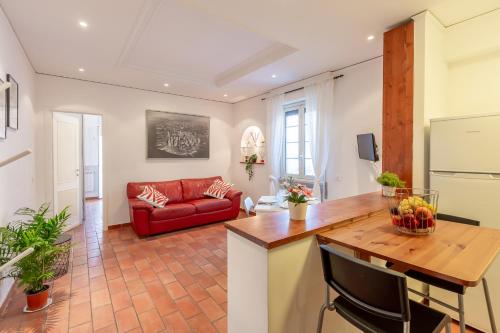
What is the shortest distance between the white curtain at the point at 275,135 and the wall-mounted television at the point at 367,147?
1.58 m

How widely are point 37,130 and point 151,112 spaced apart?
1757 millimetres

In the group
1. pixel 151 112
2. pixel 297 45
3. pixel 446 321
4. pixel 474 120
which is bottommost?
pixel 446 321

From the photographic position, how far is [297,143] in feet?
14.4

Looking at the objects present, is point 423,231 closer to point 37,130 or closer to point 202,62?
point 202,62

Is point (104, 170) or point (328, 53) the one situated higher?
point (328, 53)

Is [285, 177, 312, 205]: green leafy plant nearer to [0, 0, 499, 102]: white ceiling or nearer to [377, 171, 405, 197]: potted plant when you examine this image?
[377, 171, 405, 197]: potted plant

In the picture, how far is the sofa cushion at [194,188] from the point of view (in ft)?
16.1

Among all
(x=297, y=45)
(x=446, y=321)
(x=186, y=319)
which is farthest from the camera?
(x=297, y=45)

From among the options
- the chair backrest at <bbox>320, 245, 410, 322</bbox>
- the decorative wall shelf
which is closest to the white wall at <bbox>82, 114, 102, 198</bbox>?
the decorative wall shelf

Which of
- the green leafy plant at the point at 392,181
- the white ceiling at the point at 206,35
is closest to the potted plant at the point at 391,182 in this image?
the green leafy plant at the point at 392,181

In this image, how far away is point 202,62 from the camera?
11.5ft

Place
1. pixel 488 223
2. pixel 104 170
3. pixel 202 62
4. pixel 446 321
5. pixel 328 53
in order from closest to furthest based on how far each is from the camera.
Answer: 1. pixel 446 321
2. pixel 488 223
3. pixel 328 53
4. pixel 202 62
5. pixel 104 170

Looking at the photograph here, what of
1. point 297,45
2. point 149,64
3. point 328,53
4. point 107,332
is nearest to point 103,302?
point 107,332

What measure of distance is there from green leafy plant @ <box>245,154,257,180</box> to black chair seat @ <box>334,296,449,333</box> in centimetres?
414
